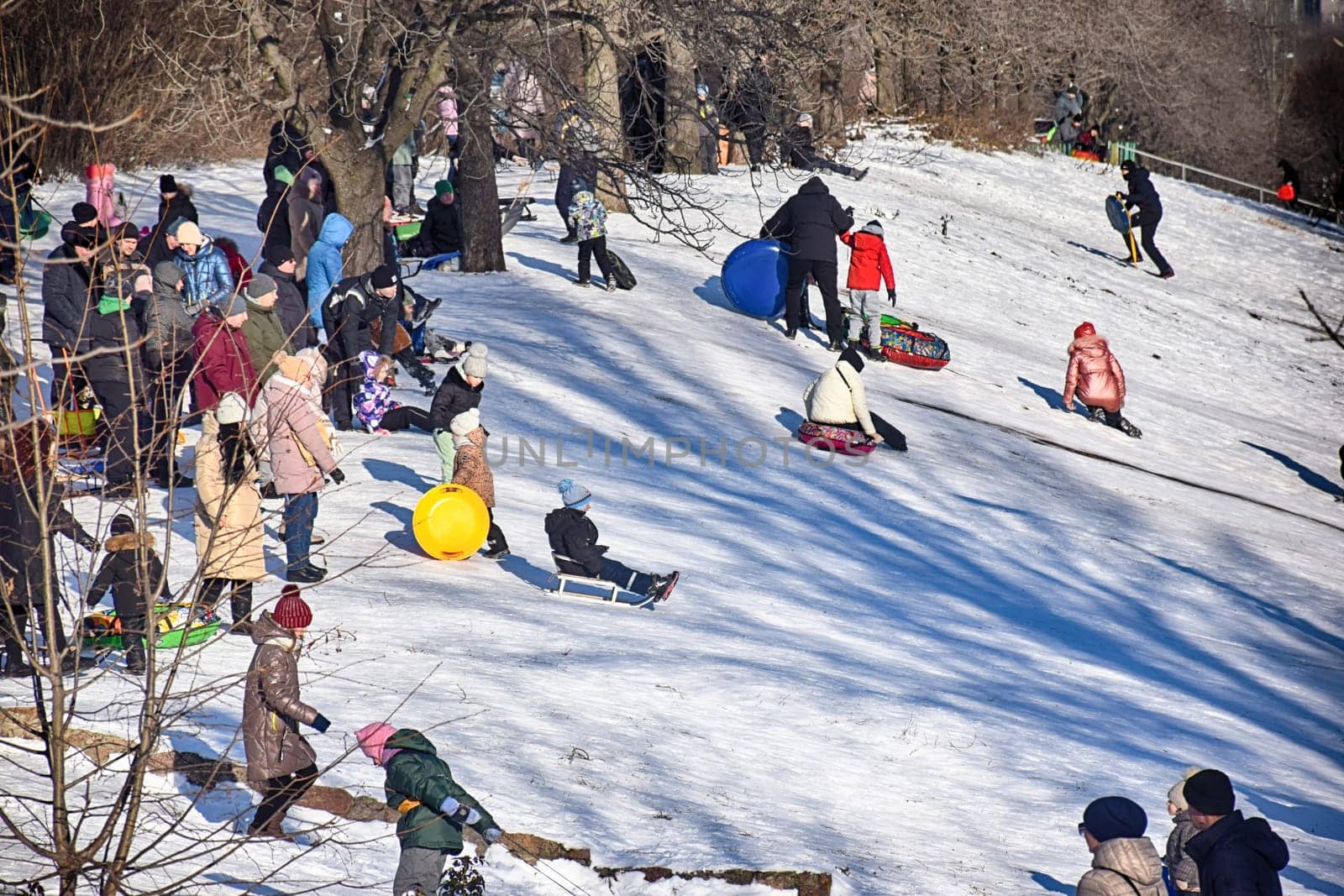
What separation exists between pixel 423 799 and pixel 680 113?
15839 mm

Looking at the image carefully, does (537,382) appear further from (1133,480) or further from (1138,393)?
(1138,393)

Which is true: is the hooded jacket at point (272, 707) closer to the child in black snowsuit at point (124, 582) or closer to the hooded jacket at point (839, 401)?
the child in black snowsuit at point (124, 582)

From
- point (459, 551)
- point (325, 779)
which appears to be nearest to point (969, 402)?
point (459, 551)

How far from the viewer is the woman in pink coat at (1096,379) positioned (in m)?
17.4

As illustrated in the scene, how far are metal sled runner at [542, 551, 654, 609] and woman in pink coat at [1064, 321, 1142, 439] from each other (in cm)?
854

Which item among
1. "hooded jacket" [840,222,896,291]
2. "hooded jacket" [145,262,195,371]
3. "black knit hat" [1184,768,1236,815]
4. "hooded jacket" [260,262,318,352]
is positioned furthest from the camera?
"hooded jacket" [840,222,896,291]

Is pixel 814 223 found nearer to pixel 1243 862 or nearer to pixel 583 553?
pixel 583 553

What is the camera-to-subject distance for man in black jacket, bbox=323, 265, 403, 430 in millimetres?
12789

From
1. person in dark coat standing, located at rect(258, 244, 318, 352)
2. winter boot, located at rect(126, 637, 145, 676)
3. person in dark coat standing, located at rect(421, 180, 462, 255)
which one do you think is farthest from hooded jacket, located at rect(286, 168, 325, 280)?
winter boot, located at rect(126, 637, 145, 676)

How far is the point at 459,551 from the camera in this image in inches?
427

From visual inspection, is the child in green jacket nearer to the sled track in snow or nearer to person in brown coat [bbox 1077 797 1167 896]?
person in brown coat [bbox 1077 797 1167 896]

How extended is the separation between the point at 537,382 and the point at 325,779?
8105 mm

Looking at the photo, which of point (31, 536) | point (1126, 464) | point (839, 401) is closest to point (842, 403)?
point (839, 401)

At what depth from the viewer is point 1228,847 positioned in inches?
236
